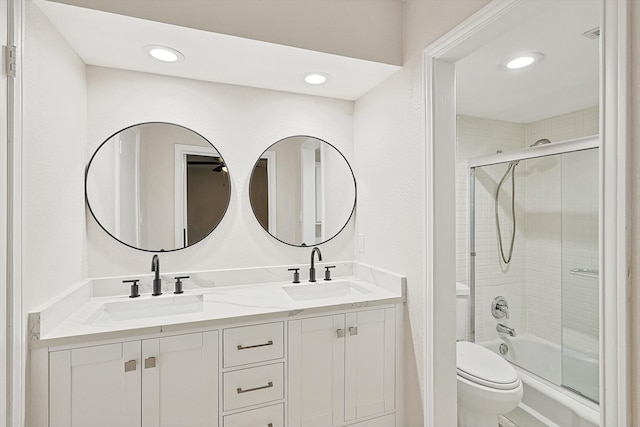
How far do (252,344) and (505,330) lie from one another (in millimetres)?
2479

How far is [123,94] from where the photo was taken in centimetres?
185

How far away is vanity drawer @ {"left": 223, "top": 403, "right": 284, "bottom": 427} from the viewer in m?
1.50

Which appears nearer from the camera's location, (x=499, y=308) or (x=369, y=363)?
(x=369, y=363)

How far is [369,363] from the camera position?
5.72 feet

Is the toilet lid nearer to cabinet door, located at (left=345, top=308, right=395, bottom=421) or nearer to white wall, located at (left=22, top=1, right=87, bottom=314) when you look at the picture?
cabinet door, located at (left=345, top=308, right=395, bottom=421)

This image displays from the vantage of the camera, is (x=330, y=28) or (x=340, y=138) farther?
(x=340, y=138)

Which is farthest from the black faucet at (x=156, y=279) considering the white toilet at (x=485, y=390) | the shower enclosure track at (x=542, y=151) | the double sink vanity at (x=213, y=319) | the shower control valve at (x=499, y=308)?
the shower control valve at (x=499, y=308)

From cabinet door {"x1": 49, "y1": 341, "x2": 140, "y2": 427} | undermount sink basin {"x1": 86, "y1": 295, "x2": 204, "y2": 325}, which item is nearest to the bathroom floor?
undermount sink basin {"x1": 86, "y1": 295, "x2": 204, "y2": 325}

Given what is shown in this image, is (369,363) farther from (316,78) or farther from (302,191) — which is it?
(316,78)

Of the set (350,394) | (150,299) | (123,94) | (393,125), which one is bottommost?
(350,394)

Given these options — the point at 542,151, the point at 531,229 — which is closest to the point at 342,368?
the point at 542,151

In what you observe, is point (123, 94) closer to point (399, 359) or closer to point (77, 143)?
point (77, 143)

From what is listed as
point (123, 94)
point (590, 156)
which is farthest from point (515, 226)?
point (123, 94)

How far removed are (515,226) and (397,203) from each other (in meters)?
1.86
